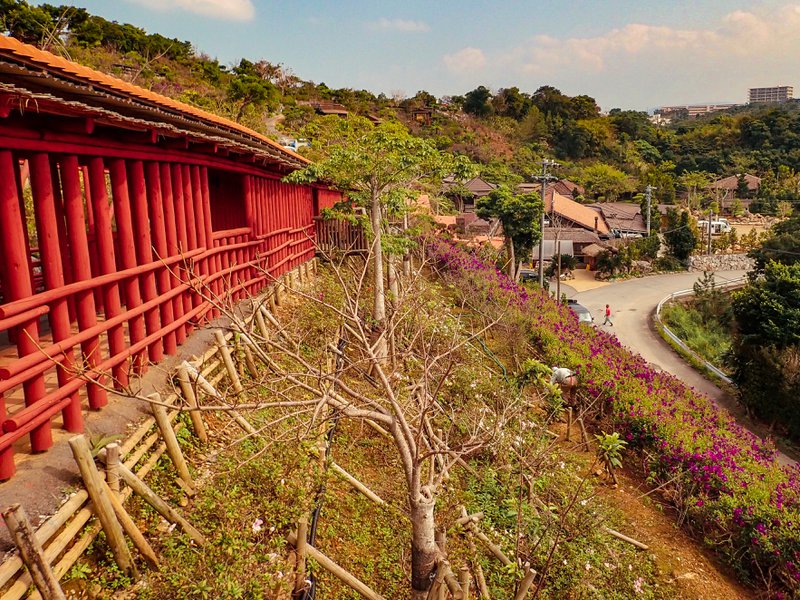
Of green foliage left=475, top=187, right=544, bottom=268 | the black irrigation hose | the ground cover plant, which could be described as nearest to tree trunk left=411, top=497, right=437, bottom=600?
the ground cover plant

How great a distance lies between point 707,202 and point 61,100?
69811 millimetres

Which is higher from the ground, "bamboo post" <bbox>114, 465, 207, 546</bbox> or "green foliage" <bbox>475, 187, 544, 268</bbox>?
"green foliage" <bbox>475, 187, 544, 268</bbox>

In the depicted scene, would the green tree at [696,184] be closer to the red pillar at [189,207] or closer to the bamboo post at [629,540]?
the bamboo post at [629,540]

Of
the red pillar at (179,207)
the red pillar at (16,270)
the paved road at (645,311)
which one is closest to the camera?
the red pillar at (16,270)

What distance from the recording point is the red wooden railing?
12.1ft

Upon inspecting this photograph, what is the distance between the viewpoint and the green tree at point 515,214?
82.1 ft

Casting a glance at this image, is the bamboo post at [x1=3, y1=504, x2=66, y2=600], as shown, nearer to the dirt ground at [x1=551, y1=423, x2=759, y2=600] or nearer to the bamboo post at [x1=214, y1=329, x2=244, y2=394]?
the bamboo post at [x1=214, y1=329, x2=244, y2=394]

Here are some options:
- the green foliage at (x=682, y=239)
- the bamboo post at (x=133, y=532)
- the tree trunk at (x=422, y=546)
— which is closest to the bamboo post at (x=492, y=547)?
the tree trunk at (x=422, y=546)

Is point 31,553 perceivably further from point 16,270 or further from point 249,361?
point 249,361

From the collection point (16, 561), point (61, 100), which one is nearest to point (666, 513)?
point (16, 561)

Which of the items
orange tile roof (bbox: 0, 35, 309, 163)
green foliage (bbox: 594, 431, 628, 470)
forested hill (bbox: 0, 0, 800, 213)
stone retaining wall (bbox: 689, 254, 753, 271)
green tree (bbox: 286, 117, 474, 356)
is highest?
forested hill (bbox: 0, 0, 800, 213)

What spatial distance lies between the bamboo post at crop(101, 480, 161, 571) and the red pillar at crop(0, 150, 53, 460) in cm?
71

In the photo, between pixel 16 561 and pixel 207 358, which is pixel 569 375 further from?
pixel 16 561

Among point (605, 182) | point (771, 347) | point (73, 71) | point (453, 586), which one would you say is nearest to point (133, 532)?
point (453, 586)
